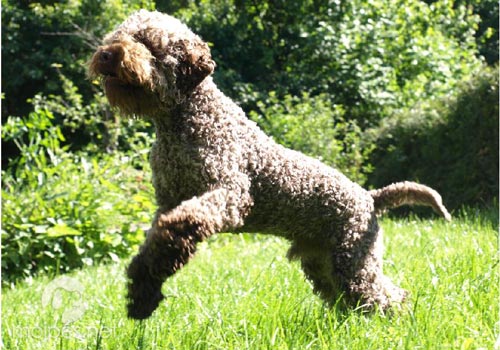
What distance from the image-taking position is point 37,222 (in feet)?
21.4

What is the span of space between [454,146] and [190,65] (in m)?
6.69

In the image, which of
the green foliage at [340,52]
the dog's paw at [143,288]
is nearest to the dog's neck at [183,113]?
the dog's paw at [143,288]

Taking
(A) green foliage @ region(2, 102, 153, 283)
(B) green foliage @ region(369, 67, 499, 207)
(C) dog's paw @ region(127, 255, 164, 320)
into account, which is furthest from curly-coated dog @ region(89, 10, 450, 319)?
(B) green foliage @ region(369, 67, 499, 207)

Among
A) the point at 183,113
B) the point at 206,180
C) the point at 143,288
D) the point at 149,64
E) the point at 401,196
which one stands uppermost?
the point at 149,64

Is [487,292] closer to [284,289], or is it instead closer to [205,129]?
[284,289]

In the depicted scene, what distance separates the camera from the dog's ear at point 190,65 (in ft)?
9.14

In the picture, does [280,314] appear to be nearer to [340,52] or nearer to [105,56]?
[105,56]

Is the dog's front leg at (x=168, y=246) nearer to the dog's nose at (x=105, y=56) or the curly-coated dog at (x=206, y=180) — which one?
the curly-coated dog at (x=206, y=180)

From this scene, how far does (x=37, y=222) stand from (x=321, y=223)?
413cm

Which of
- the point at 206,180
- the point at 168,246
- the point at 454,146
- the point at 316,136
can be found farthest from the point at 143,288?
the point at 454,146

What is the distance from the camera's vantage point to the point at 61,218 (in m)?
6.59

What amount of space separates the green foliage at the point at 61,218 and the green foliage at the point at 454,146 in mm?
3913

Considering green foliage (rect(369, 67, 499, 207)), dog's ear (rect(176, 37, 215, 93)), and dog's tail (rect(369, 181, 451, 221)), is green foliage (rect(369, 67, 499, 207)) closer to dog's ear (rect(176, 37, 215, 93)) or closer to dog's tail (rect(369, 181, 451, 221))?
dog's tail (rect(369, 181, 451, 221))

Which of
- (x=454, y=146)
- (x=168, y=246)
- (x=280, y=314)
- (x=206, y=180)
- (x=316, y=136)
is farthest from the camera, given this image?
(x=316, y=136)
